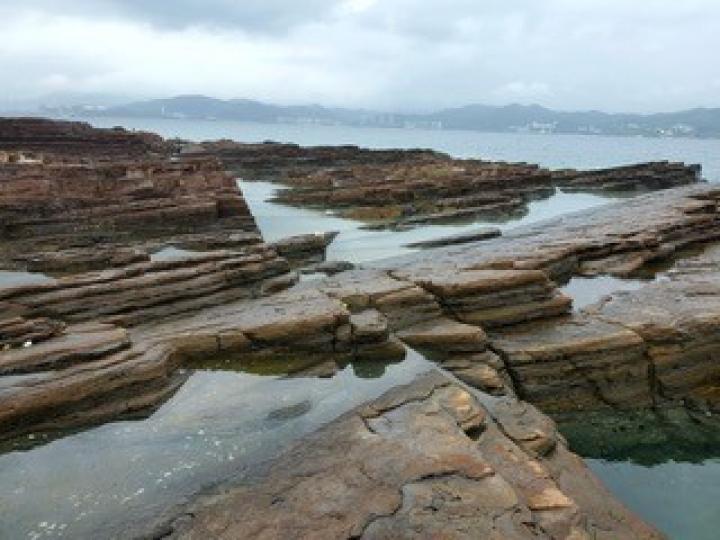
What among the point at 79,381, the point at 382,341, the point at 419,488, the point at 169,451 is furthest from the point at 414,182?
the point at 419,488

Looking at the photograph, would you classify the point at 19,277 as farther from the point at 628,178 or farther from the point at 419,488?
the point at 628,178

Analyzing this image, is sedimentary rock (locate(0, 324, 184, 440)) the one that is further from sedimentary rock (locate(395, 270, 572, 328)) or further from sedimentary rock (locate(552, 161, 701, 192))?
sedimentary rock (locate(552, 161, 701, 192))

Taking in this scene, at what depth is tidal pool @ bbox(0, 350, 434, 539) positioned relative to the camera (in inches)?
511

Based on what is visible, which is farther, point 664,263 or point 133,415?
point 664,263

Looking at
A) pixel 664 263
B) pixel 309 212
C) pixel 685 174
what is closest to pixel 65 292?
pixel 664 263

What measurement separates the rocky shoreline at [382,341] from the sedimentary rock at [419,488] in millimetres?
45

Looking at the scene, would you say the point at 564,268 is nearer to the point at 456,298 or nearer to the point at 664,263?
the point at 664,263

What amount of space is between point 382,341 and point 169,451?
26.0 ft

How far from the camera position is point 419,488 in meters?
12.2

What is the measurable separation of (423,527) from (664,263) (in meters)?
26.7

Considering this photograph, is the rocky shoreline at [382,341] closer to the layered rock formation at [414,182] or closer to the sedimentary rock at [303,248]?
the sedimentary rock at [303,248]

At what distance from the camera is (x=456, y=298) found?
23.6 m

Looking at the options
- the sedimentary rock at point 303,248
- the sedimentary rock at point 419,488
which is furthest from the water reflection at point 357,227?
the sedimentary rock at point 419,488

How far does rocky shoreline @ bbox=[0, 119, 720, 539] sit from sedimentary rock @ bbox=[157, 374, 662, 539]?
0.05m
